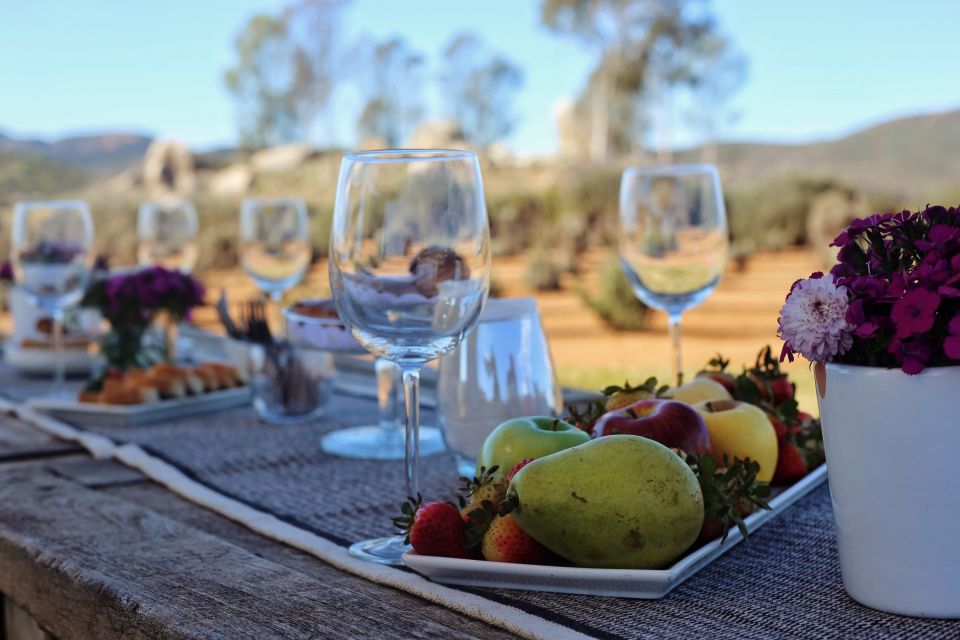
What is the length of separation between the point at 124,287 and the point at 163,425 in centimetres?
48

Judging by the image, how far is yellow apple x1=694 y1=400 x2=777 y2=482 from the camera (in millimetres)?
1119

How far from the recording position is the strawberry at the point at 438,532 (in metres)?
0.91

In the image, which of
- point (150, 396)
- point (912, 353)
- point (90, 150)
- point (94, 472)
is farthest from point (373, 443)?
point (90, 150)

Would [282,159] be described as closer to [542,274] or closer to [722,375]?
[542,274]

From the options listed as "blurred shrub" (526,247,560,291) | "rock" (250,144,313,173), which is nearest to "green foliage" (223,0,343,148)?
"rock" (250,144,313,173)

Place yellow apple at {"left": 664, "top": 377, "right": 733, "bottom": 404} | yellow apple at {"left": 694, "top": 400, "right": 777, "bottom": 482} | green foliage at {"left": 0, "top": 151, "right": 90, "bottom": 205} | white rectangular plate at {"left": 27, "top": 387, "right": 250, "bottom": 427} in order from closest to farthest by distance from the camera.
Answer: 1. yellow apple at {"left": 694, "top": 400, "right": 777, "bottom": 482}
2. yellow apple at {"left": 664, "top": 377, "right": 733, "bottom": 404}
3. white rectangular plate at {"left": 27, "top": 387, "right": 250, "bottom": 427}
4. green foliage at {"left": 0, "top": 151, "right": 90, "bottom": 205}

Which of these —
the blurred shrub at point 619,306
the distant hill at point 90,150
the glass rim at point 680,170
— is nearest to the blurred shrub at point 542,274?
the blurred shrub at point 619,306

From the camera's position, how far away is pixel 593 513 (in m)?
0.86

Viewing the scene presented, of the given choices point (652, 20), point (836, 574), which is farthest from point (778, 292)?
point (652, 20)

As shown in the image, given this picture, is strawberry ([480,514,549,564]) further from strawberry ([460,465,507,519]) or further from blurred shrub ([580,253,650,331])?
blurred shrub ([580,253,650,331])

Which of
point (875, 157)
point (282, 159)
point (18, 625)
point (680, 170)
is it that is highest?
point (282, 159)

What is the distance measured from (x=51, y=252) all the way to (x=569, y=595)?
151 centimetres

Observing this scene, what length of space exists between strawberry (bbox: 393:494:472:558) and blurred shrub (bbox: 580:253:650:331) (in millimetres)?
9539

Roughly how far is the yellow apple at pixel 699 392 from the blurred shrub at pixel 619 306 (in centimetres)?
914
